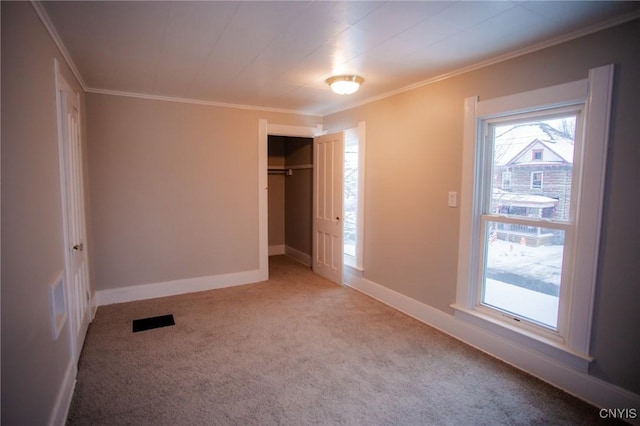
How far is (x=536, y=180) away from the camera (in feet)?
8.26

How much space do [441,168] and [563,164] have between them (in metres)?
0.96

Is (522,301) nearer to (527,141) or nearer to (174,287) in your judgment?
(527,141)

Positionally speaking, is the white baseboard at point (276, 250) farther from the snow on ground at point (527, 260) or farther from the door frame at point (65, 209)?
the snow on ground at point (527, 260)

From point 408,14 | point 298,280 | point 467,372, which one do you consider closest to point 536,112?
point 408,14

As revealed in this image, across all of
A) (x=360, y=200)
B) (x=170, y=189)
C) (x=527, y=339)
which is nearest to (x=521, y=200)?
(x=527, y=339)

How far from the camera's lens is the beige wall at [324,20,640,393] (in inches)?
78.9

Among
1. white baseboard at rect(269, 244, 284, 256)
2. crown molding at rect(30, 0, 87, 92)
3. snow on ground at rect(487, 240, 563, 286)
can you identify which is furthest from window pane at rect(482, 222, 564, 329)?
white baseboard at rect(269, 244, 284, 256)

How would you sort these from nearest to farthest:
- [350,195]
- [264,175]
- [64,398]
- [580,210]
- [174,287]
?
[64,398]
[580,210]
[174,287]
[264,175]
[350,195]

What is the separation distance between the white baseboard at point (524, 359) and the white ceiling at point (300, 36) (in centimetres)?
221

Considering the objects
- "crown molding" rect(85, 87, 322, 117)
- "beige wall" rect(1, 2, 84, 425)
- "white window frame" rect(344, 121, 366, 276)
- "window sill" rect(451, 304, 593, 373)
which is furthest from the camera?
"white window frame" rect(344, 121, 366, 276)

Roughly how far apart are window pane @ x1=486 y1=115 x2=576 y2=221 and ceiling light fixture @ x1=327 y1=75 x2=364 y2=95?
125 centimetres

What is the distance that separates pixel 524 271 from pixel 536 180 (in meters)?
0.71

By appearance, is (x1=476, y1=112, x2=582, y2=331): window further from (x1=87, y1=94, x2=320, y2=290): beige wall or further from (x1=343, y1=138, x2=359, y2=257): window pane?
(x1=87, y1=94, x2=320, y2=290): beige wall

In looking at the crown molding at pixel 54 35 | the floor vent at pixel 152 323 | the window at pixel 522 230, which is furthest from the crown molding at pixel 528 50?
the floor vent at pixel 152 323
